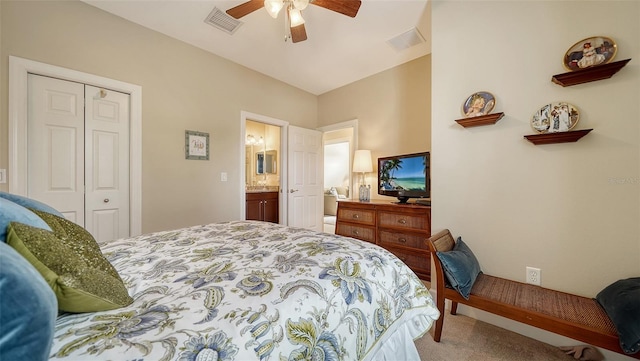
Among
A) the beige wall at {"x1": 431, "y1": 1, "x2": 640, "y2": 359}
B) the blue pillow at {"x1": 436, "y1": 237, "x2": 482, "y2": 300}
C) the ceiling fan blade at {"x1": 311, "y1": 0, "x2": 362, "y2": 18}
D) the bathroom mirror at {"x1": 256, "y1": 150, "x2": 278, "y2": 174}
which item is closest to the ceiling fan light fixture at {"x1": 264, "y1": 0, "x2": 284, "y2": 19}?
the ceiling fan blade at {"x1": 311, "y1": 0, "x2": 362, "y2": 18}

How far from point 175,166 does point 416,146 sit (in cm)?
298

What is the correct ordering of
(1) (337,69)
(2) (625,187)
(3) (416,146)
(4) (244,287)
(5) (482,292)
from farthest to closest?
(1) (337,69)
(3) (416,146)
(5) (482,292)
(2) (625,187)
(4) (244,287)

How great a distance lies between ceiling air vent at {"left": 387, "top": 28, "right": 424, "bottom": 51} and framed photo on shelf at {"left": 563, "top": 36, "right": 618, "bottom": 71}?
4.58 ft

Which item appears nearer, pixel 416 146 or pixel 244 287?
pixel 244 287

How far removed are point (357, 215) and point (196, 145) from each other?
2143mm

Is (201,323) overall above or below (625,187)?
below

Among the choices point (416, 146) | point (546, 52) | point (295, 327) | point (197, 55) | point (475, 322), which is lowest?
point (475, 322)

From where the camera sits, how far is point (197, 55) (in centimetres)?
286

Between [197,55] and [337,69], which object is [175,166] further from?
[337,69]

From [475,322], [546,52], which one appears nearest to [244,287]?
[475,322]

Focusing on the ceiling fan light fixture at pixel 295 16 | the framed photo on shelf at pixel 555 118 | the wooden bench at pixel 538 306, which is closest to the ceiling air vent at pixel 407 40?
the ceiling fan light fixture at pixel 295 16

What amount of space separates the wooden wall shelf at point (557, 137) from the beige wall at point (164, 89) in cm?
302

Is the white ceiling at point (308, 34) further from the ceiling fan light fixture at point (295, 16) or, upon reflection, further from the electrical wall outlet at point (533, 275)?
the electrical wall outlet at point (533, 275)

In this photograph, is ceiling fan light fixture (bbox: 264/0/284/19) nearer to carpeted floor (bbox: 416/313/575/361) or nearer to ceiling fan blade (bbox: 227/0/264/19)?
ceiling fan blade (bbox: 227/0/264/19)
